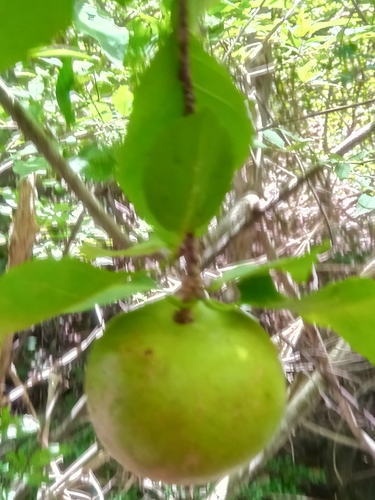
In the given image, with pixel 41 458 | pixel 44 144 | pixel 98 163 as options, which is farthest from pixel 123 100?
pixel 41 458

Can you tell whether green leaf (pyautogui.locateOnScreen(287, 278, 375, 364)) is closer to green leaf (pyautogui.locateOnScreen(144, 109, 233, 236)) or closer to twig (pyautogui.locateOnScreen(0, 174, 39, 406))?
green leaf (pyautogui.locateOnScreen(144, 109, 233, 236))

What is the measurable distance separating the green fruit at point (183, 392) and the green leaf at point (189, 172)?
0.04 m

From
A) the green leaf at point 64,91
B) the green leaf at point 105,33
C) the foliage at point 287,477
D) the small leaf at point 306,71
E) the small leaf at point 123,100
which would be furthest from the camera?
the foliage at point 287,477

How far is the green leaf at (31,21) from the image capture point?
174mm

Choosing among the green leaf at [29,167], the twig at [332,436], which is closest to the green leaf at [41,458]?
the green leaf at [29,167]

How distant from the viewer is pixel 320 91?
4.19 feet

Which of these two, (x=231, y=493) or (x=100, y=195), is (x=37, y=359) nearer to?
(x=100, y=195)

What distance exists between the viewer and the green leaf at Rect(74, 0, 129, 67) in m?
0.32

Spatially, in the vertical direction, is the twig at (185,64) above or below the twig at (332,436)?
above

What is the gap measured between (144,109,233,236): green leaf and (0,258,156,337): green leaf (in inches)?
1.4

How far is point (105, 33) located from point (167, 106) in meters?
0.15

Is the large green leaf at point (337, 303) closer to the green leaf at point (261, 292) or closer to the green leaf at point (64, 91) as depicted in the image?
the green leaf at point (261, 292)

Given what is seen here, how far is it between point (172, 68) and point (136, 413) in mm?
144

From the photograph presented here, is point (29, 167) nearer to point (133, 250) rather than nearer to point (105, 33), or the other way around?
point (105, 33)
